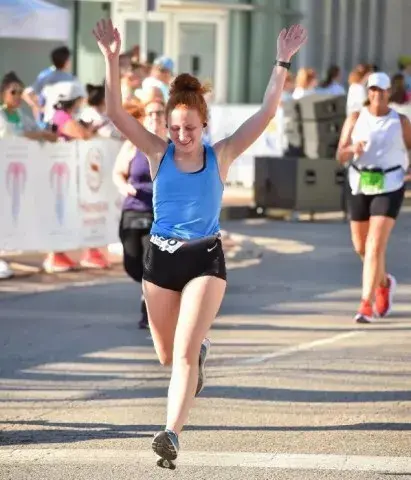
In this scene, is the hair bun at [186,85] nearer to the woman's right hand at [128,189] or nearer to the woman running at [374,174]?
the woman's right hand at [128,189]

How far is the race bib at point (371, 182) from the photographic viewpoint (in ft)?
40.3

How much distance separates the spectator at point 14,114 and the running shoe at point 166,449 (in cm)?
829

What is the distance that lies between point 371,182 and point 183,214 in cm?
485

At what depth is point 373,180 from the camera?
40.4 feet

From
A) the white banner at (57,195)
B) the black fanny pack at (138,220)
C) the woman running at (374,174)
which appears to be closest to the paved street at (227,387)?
the woman running at (374,174)

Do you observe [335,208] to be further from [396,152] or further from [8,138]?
[396,152]

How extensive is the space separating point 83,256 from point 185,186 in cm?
839

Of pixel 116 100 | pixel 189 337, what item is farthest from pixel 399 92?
pixel 189 337

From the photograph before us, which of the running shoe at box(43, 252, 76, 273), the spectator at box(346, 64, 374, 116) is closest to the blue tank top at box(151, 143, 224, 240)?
the running shoe at box(43, 252, 76, 273)

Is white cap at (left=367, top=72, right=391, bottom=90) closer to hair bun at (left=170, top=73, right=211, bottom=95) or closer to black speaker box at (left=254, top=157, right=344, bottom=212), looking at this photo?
hair bun at (left=170, top=73, right=211, bottom=95)

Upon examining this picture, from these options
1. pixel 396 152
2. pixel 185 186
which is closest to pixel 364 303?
pixel 396 152

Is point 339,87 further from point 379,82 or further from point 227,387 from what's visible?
point 227,387

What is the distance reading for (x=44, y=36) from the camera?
16.3m

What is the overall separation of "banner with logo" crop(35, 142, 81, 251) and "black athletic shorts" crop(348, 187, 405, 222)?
3.69 m
